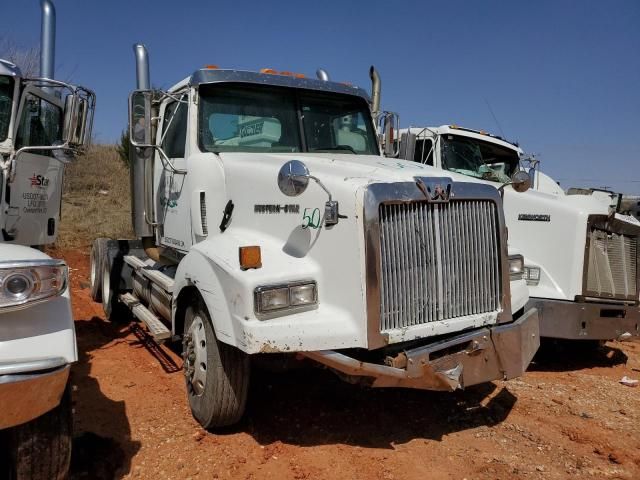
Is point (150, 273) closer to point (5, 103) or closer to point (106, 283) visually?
point (106, 283)

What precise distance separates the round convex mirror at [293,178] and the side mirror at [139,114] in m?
1.91

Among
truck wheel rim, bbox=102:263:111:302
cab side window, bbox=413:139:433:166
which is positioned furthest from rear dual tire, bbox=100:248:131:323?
cab side window, bbox=413:139:433:166

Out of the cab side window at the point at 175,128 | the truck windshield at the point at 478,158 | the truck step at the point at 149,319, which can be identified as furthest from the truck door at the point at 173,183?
the truck windshield at the point at 478,158

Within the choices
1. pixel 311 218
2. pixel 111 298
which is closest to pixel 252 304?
pixel 311 218

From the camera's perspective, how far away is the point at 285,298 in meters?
3.25

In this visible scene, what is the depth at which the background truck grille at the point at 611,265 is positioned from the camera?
5617 mm

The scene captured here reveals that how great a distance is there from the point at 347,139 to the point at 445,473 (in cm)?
301

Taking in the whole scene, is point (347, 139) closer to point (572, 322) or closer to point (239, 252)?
point (239, 252)

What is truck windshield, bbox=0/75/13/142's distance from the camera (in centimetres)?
475

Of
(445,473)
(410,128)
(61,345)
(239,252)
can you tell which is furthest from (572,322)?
(61,345)

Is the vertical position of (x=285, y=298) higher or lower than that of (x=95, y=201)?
lower

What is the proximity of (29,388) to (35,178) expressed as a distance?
361 cm

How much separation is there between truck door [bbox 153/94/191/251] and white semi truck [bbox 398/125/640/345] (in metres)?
2.48

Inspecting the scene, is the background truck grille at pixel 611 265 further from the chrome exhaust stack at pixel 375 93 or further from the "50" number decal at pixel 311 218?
the "50" number decal at pixel 311 218
